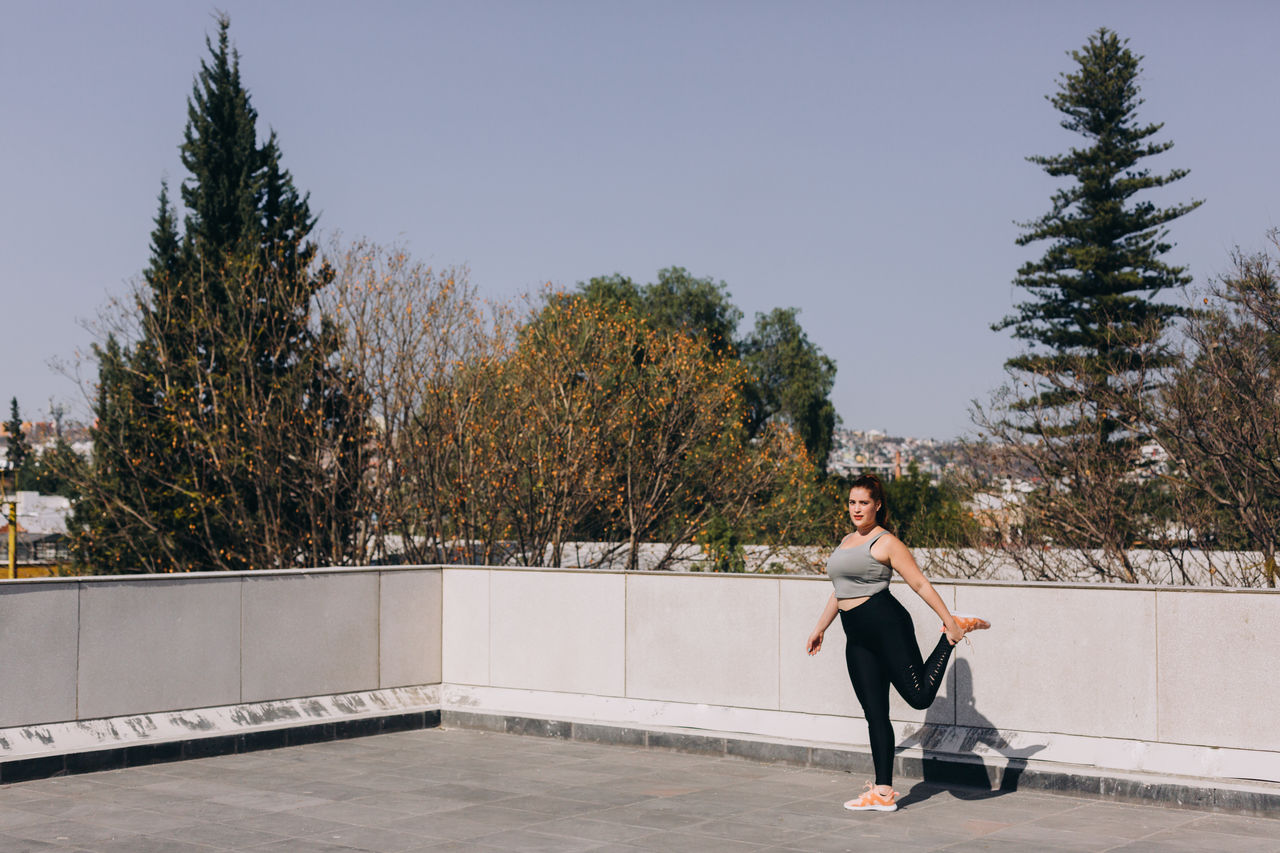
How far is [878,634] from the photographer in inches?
305

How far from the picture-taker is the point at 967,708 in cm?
918

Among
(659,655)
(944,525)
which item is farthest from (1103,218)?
(659,655)

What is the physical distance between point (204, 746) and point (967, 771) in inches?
222

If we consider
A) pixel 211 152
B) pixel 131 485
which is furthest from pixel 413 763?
pixel 211 152

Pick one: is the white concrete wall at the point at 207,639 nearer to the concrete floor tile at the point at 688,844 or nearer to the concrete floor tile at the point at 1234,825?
the concrete floor tile at the point at 688,844

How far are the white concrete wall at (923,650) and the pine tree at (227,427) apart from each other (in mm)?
10218

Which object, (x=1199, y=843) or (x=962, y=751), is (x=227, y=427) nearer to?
(x=962, y=751)

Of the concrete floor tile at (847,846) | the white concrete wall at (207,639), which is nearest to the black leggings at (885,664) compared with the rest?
the concrete floor tile at (847,846)

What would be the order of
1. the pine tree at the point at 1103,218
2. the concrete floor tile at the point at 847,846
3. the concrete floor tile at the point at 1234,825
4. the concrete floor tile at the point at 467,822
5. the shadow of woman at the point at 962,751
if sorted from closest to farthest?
1. the concrete floor tile at the point at 847,846
2. the concrete floor tile at the point at 467,822
3. the concrete floor tile at the point at 1234,825
4. the shadow of woman at the point at 962,751
5. the pine tree at the point at 1103,218

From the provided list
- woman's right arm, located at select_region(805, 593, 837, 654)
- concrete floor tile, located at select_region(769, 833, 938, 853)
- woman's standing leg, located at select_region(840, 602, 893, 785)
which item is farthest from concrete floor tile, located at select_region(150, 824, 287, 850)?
woman's standing leg, located at select_region(840, 602, 893, 785)

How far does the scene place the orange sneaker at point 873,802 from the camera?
7797 mm

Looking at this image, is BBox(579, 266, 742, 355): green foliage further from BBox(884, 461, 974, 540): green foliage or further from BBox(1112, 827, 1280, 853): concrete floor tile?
BBox(1112, 827, 1280, 853): concrete floor tile

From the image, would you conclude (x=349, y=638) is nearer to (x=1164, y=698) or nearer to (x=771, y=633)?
(x=771, y=633)

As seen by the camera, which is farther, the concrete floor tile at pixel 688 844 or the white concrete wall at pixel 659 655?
the white concrete wall at pixel 659 655
